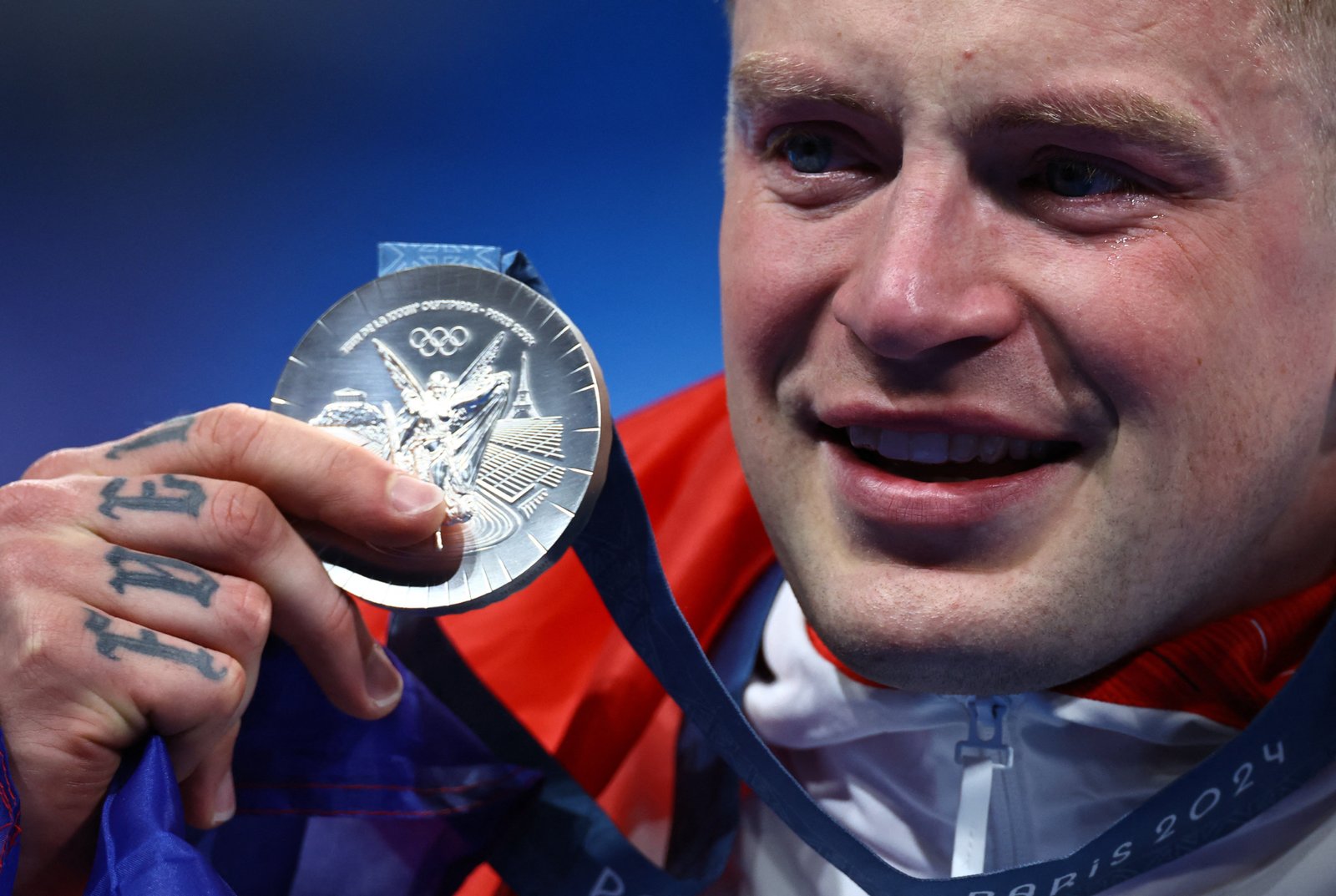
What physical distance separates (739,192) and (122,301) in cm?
224

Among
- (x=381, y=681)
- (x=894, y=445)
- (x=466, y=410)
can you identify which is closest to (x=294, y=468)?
(x=466, y=410)

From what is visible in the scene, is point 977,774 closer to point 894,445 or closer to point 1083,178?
point 894,445

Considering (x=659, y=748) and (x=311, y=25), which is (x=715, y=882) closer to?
(x=659, y=748)

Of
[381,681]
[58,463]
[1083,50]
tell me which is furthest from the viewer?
[381,681]

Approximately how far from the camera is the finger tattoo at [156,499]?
126 cm

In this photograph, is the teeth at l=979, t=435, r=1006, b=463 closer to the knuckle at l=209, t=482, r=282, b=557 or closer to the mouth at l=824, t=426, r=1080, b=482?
the mouth at l=824, t=426, r=1080, b=482

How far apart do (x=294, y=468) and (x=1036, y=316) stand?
2.47ft

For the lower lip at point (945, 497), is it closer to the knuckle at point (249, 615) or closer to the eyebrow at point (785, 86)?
the eyebrow at point (785, 86)

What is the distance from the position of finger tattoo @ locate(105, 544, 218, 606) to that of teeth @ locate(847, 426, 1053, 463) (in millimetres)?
691

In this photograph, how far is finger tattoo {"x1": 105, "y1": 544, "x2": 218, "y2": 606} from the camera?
1229 mm

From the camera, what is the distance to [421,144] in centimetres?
335

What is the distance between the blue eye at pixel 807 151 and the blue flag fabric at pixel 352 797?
31.8 inches

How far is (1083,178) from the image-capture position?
1.21 meters

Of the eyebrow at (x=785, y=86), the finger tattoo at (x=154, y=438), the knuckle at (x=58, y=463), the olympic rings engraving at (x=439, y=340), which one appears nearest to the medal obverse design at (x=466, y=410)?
the olympic rings engraving at (x=439, y=340)
